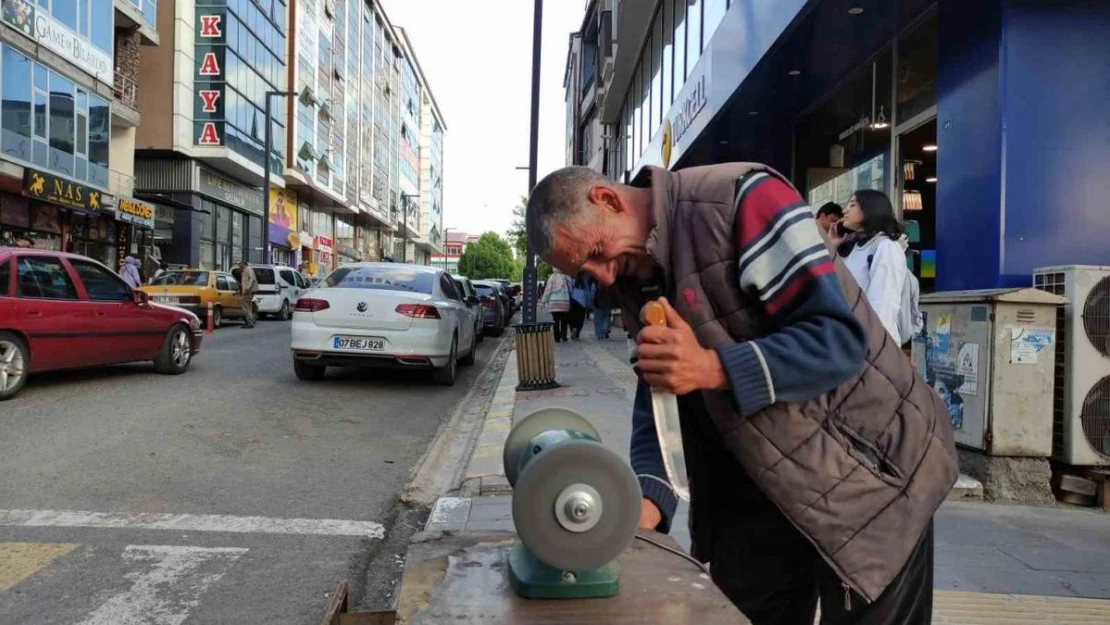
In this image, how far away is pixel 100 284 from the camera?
9.05m

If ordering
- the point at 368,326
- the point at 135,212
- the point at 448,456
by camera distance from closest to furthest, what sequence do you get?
the point at 448,456
the point at 368,326
the point at 135,212

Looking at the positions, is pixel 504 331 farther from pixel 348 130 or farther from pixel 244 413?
pixel 348 130

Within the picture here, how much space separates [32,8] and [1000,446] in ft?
78.4

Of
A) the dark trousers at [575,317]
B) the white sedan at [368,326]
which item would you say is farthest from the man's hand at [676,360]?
the dark trousers at [575,317]

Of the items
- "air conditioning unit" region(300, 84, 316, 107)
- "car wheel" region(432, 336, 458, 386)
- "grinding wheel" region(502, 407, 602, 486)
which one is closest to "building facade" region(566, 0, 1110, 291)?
"grinding wheel" region(502, 407, 602, 486)

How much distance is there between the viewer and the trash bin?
931cm

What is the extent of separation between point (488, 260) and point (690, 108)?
104 metres

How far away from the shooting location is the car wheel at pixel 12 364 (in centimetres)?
768

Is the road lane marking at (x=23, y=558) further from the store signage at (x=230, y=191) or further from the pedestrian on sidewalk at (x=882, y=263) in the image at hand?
the store signage at (x=230, y=191)

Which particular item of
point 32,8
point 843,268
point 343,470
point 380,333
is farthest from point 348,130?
point 843,268

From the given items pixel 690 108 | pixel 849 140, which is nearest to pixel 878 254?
pixel 849 140

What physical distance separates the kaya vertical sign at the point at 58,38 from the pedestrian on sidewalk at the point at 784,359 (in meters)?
23.1

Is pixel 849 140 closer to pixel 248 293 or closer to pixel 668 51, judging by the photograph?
pixel 668 51

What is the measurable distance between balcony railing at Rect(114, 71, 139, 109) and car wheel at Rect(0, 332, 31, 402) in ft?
73.6
